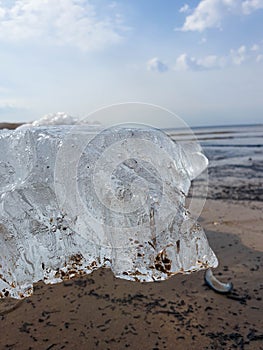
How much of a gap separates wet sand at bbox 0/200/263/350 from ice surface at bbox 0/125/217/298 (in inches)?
35.4

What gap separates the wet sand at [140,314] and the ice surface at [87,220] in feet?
2.95

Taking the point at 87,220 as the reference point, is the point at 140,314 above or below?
below

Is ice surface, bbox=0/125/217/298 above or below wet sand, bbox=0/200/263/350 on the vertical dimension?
above

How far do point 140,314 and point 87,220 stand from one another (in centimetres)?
128

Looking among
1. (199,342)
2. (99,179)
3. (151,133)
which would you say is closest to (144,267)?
(99,179)

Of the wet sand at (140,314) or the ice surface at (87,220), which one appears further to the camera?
the wet sand at (140,314)

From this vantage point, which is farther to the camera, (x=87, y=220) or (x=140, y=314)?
(x=140, y=314)

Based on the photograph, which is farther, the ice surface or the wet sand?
the wet sand

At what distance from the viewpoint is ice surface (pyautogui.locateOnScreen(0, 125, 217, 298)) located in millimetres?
1476

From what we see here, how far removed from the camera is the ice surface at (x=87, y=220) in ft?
4.84

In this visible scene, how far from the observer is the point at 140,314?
2.45 m

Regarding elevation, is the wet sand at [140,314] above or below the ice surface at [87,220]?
below

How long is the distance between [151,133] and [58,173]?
0.63m

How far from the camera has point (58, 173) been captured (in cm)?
153
